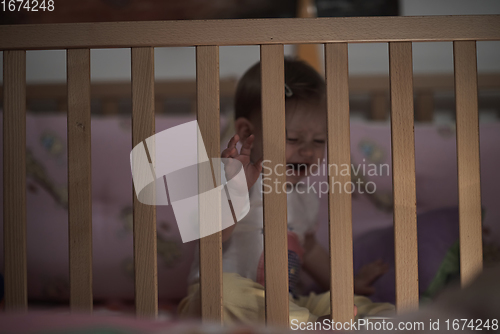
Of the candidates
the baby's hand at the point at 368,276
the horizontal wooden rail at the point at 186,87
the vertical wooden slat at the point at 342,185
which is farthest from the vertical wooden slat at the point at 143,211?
the horizontal wooden rail at the point at 186,87

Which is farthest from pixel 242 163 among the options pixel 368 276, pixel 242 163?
pixel 368 276

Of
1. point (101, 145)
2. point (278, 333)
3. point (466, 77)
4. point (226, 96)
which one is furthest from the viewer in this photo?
point (226, 96)

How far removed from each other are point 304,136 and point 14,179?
49cm

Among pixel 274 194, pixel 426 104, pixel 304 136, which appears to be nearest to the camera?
pixel 274 194

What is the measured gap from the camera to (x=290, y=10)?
4.99 ft

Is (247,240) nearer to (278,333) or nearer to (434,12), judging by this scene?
(278,333)

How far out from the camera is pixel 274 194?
591 mm

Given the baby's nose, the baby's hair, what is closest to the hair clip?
the baby's hair

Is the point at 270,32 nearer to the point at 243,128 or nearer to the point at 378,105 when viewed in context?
the point at 243,128

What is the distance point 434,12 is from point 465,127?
3.66 feet

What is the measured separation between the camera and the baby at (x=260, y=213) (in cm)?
73

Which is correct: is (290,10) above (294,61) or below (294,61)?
above

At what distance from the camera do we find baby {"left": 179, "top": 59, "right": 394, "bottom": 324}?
727 millimetres

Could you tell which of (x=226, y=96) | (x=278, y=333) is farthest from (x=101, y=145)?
(x=278, y=333)
